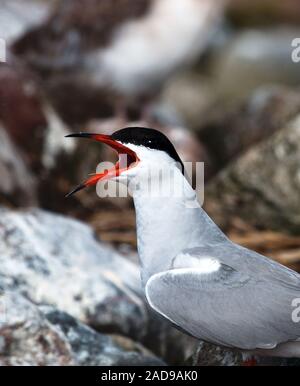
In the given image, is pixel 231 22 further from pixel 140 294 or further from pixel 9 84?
pixel 140 294

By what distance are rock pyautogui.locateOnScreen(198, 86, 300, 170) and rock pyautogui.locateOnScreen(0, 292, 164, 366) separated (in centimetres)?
197

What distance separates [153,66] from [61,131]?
830 mm

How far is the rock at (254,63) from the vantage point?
6570 mm

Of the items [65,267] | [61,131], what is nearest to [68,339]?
[65,267]

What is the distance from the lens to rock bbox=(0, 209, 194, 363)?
11.0 feet

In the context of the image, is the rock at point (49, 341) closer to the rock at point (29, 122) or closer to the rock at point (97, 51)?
the rock at point (29, 122)

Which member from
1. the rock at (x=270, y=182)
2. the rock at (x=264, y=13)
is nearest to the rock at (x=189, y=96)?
the rock at (x=264, y=13)

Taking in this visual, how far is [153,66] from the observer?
5273 millimetres

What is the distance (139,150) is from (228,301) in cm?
51

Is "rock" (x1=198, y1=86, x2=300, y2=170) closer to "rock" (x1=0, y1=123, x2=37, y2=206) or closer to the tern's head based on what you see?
"rock" (x1=0, y1=123, x2=37, y2=206)

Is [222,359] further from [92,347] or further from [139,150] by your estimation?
[139,150]

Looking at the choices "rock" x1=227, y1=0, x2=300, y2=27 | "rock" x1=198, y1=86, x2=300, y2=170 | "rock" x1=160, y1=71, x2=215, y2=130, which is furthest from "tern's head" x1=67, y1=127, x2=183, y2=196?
"rock" x1=227, y1=0, x2=300, y2=27

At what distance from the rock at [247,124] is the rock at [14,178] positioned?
3.47ft
